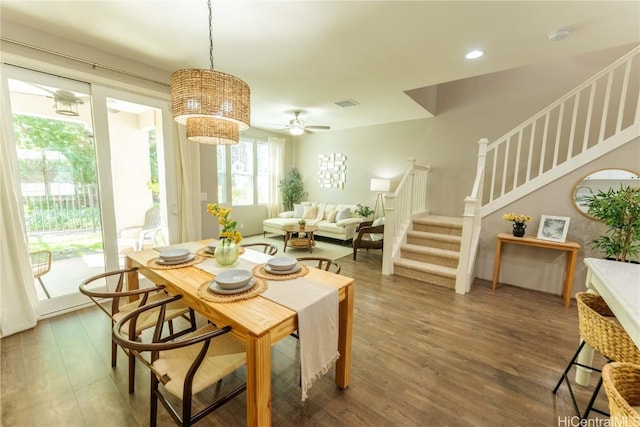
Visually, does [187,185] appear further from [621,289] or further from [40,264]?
[621,289]

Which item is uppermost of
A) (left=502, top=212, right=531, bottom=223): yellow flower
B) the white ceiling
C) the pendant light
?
the white ceiling

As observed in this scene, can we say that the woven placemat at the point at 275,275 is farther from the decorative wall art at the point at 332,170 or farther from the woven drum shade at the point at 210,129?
the decorative wall art at the point at 332,170

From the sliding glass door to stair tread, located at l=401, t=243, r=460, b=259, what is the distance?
3.59 meters

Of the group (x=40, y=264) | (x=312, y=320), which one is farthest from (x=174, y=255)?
(x=40, y=264)

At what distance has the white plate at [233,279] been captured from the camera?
4.62 ft

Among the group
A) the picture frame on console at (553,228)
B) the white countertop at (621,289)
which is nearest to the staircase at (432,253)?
the picture frame on console at (553,228)

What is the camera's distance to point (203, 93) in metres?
1.55

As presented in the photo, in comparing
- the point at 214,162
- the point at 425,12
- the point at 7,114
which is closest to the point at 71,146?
the point at 7,114

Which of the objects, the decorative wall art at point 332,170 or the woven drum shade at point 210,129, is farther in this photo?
the decorative wall art at point 332,170

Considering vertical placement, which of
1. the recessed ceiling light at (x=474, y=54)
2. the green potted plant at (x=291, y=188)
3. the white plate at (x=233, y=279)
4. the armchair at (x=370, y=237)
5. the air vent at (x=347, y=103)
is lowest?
the armchair at (x=370, y=237)

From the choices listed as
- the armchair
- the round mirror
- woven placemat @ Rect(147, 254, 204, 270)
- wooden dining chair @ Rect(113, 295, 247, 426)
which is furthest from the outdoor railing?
the round mirror

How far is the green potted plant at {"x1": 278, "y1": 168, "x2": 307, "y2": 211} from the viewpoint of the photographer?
6910mm

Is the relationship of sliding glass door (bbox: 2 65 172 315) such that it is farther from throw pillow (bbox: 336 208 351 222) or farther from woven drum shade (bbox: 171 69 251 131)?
throw pillow (bbox: 336 208 351 222)

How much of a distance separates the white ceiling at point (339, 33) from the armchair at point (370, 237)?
2.33m
